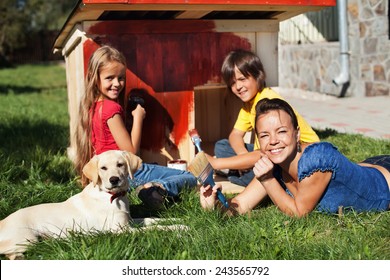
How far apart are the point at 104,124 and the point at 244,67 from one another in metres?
1.26

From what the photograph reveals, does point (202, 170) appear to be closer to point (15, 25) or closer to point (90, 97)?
point (90, 97)

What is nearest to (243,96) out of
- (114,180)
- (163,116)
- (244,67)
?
(244,67)

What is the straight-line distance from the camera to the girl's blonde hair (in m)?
4.19

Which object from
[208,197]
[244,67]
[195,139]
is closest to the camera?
[208,197]

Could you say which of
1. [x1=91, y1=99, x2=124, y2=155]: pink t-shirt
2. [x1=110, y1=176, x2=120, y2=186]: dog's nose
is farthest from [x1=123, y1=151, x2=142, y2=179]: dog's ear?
[x1=91, y1=99, x2=124, y2=155]: pink t-shirt

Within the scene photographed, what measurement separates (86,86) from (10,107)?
614cm

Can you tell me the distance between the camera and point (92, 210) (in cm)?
321

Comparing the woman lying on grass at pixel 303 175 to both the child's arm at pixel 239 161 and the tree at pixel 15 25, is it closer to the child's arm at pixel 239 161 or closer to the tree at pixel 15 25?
the child's arm at pixel 239 161

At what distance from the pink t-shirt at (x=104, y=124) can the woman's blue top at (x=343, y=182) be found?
1520 millimetres

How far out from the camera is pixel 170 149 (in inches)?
197

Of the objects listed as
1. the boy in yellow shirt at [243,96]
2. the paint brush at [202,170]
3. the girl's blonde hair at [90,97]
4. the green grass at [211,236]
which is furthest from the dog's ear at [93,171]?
the boy in yellow shirt at [243,96]

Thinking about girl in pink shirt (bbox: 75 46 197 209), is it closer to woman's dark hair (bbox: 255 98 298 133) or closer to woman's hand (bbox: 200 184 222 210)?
woman's hand (bbox: 200 184 222 210)

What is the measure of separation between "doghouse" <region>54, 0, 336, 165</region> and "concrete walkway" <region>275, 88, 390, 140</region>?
235cm

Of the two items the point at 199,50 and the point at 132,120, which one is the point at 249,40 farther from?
the point at 132,120
